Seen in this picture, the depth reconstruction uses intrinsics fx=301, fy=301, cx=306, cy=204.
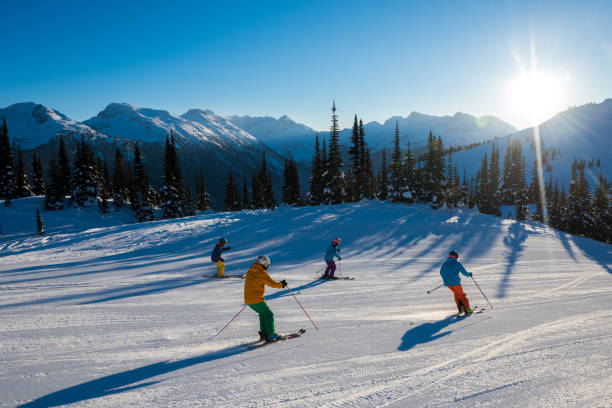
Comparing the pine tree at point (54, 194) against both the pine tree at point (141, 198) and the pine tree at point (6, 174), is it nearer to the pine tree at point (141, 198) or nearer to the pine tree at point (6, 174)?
the pine tree at point (6, 174)

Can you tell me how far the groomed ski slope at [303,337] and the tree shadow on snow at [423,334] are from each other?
0.05 m

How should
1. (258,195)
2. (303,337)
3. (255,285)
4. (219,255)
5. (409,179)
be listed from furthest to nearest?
(258,195) → (409,179) → (219,255) → (303,337) → (255,285)

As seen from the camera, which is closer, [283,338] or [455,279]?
[283,338]

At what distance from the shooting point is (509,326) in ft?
24.9

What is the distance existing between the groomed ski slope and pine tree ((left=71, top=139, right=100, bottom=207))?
132ft

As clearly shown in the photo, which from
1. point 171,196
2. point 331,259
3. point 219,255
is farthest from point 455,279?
point 171,196

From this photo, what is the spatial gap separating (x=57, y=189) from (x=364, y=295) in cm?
5820

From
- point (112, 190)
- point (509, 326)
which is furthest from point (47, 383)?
point (112, 190)

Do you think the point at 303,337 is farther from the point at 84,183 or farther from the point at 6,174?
the point at 6,174

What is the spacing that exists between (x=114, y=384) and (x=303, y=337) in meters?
3.62

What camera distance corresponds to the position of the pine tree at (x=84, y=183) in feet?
166

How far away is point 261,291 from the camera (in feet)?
20.8

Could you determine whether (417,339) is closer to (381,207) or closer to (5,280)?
(5,280)

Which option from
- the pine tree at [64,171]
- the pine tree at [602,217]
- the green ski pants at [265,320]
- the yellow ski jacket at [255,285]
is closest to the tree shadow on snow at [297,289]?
the green ski pants at [265,320]
